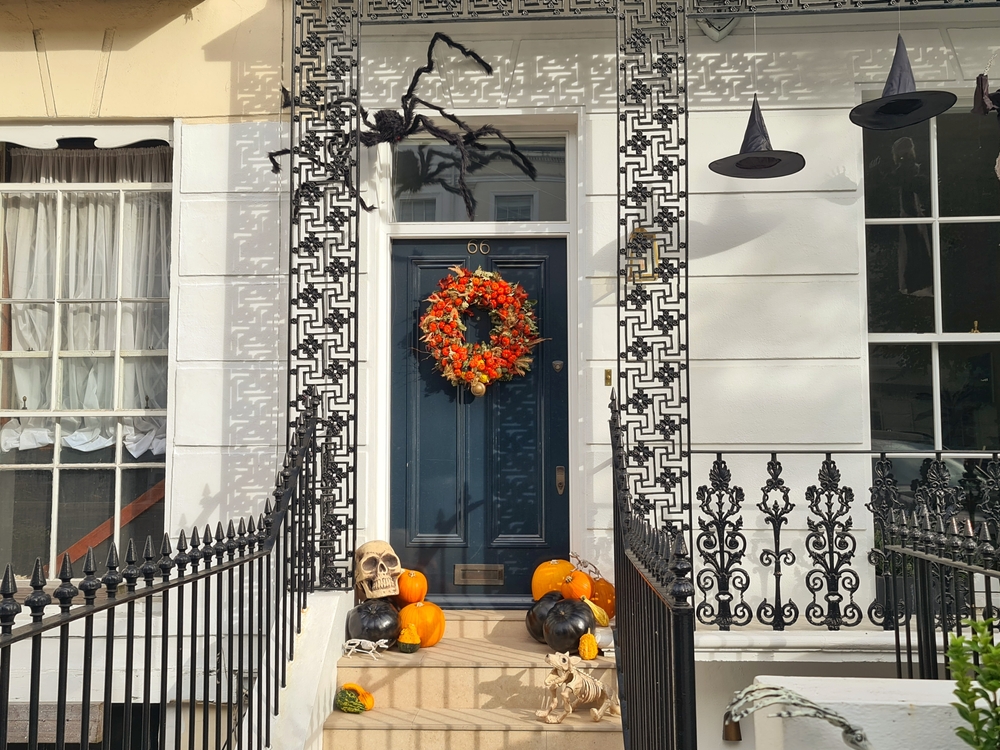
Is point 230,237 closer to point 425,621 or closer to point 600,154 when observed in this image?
point 600,154

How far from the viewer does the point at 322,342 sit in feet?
17.7

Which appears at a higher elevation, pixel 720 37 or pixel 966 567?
pixel 720 37

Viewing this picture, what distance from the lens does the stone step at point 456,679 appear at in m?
4.57

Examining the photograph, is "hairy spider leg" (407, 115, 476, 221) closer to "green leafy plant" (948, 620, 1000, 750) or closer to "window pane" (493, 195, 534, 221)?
"window pane" (493, 195, 534, 221)

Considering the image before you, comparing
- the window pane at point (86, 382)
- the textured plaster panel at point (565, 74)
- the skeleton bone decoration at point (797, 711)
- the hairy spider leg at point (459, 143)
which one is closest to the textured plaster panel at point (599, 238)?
the textured plaster panel at point (565, 74)

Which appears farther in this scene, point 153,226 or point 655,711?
point 153,226

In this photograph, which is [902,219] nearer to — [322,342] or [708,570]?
[708,570]

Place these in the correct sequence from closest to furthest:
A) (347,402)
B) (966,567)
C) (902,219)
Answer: (966,567) → (347,402) → (902,219)

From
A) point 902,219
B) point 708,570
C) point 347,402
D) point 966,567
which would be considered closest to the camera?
point 966,567

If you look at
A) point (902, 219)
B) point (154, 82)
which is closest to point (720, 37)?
point (902, 219)

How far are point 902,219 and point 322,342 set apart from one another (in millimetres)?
3874

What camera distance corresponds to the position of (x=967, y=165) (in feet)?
19.0

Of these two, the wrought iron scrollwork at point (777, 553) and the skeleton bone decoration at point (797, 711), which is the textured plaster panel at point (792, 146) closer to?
the wrought iron scrollwork at point (777, 553)

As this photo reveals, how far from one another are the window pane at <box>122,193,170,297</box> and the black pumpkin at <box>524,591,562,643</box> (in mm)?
3169
